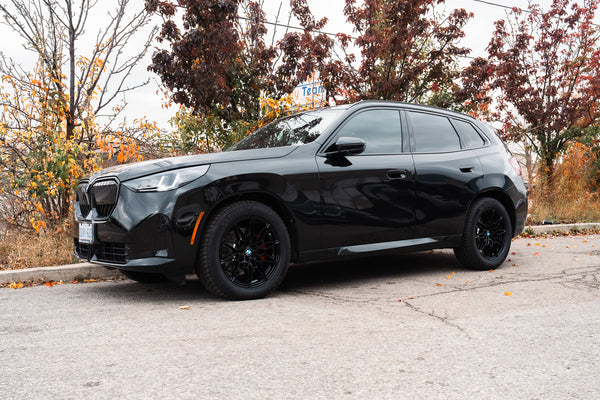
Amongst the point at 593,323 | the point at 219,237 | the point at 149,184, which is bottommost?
the point at 593,323

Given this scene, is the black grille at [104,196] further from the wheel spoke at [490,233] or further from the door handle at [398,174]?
the wheel spoke at [490,233]

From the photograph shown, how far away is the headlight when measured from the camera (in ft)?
14.3

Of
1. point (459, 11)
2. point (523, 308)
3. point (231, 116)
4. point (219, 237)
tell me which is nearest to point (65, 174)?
point (231, 116)

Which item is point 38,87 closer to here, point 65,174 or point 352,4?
point 65,174

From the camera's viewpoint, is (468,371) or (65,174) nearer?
(468,371)

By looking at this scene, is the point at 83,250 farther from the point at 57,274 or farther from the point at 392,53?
the point at 392,53

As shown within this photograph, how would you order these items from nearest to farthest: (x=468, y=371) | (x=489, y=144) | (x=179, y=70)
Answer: (x=468, y=371)
(x=489, y=144)
(x=179, y=70)

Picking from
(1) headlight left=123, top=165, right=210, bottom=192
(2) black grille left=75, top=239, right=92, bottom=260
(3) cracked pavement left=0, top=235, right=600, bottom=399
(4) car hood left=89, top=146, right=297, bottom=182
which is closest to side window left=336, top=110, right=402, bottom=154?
(4) car hood left=89, top=146, right=297, bottom=182

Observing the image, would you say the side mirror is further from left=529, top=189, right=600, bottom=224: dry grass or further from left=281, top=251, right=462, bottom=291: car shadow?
left=529, top=189, right=600, bottom=224: dry grass

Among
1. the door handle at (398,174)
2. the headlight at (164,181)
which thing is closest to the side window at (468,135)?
the door handle at (398,174)

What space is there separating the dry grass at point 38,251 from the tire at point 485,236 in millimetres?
4234

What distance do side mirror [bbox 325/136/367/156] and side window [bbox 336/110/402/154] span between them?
20cm

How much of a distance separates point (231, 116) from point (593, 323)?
226 inches

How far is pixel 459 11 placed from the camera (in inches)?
414
